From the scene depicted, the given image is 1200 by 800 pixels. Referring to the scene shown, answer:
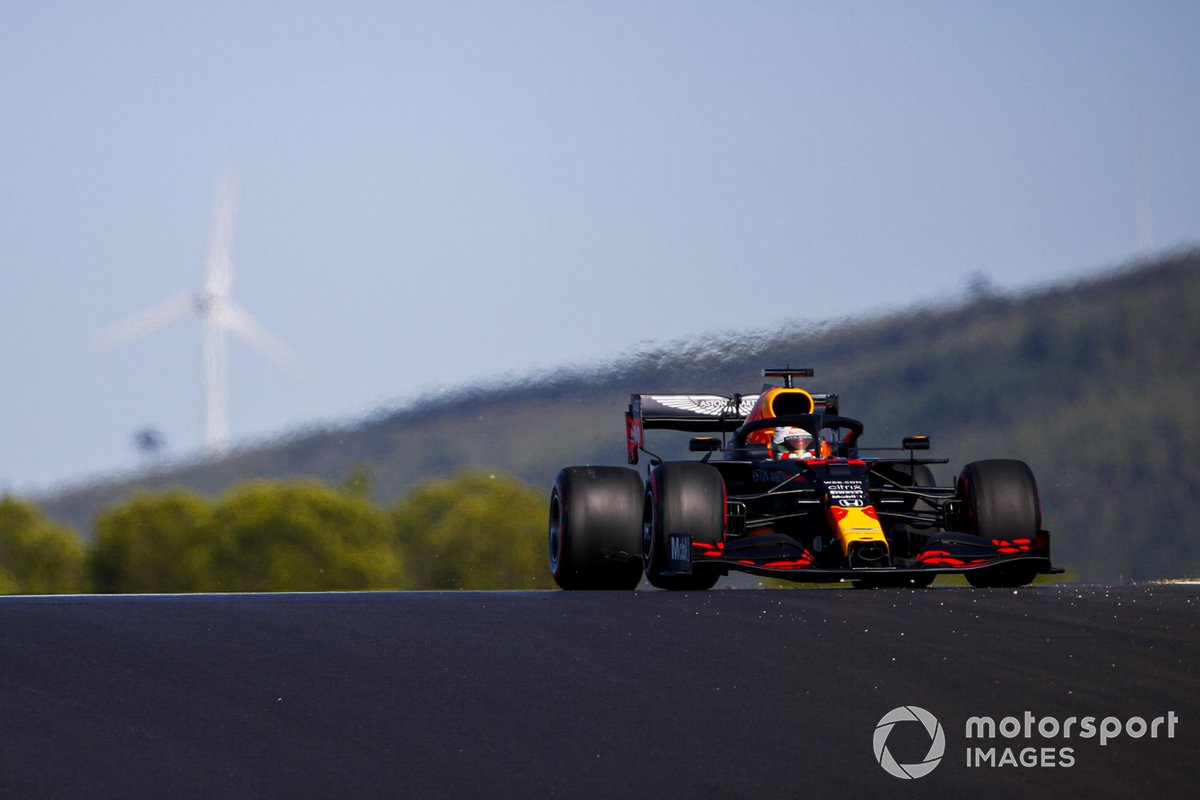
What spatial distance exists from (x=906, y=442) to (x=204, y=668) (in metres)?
8.74

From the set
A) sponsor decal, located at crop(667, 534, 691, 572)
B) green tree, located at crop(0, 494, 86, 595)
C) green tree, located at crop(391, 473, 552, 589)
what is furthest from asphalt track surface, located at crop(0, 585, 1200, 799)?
green tree, located at crop(0, 494, 86, 595)

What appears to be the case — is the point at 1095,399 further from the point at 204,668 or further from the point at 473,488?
the point at 204,668

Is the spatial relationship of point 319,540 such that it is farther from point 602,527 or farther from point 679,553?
point 679,553

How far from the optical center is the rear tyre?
48.4ft

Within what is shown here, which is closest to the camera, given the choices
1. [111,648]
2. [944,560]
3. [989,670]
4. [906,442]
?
[989,670]

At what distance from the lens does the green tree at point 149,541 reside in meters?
64.6

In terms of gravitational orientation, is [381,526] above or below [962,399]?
below

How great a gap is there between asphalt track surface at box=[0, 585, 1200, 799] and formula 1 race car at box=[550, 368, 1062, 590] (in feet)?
9.86

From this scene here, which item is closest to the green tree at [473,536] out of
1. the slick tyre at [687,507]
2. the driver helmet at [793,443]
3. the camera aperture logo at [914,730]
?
the driver helmet at [793,443]

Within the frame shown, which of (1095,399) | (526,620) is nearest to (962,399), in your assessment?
(1095,399)

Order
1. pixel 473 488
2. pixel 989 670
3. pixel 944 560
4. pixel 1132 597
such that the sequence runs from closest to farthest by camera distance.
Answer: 1. pixel 989 670
2. pixel 1132 597
3. pixel 944 560
4. pixel 473 488

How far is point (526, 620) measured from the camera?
33.9ft

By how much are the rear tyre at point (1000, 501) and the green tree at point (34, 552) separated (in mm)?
58865

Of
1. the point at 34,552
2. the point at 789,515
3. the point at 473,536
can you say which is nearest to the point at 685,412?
the point at 789,515
